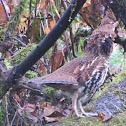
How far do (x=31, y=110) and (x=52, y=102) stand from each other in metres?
0.43

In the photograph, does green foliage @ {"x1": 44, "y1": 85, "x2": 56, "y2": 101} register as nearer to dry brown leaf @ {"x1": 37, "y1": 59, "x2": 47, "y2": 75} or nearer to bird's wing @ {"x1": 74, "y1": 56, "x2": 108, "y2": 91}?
dry brown leaf @ {"x1": 37, "y1": 59, "x2": 47, "y2": 75}

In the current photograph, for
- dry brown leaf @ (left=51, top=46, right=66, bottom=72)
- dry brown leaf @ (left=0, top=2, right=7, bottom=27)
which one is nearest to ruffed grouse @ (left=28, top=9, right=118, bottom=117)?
dry brown leaf @ (left=51, top=46, right=66, bottom=72)

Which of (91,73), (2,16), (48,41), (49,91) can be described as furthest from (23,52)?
(48,41)

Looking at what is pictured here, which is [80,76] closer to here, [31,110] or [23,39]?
[31,110]

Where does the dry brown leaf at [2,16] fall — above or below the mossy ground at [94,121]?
above

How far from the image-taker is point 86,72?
6.09 feet

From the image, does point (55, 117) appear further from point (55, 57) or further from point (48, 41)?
point (48, 41)

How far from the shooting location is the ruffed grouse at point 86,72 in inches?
67.3

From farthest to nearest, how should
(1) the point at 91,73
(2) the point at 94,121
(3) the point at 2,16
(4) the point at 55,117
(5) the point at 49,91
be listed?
(5) the point at 49,91, (3) the point at 2,16, (4) the point at 55,117, (1) the point at 91,73, (2) the point at 94,121

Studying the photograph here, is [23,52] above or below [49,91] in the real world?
above

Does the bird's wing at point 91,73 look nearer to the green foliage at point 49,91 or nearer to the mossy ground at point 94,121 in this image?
the mossy ground at point 94,121

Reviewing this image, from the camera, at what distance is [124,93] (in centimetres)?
231

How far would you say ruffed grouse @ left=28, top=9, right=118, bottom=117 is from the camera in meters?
1.71

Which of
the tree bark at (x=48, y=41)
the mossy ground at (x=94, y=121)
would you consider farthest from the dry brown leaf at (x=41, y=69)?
the tree bark at (x=48, y=41)
